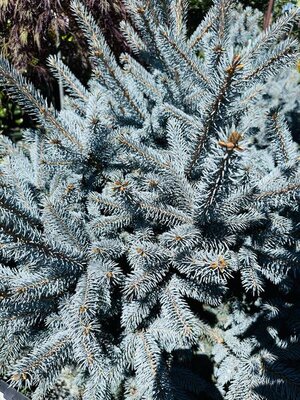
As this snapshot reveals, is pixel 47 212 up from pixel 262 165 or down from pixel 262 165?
down

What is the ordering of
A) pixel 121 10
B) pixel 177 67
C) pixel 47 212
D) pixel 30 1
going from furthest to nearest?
1. pixel 121 10
2. pixel 30 1
3. pixel 177 67
4. pixel 47 212

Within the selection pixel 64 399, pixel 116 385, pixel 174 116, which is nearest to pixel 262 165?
pixel 174 116

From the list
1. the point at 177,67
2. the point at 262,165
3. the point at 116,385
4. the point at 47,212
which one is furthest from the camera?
the point at 262,165

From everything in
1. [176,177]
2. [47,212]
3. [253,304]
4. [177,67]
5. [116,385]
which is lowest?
[116,385]

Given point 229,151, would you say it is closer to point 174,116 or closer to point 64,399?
point 174,116

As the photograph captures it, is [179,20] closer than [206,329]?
No

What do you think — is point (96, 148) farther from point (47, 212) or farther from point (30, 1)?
point (30, 1)
